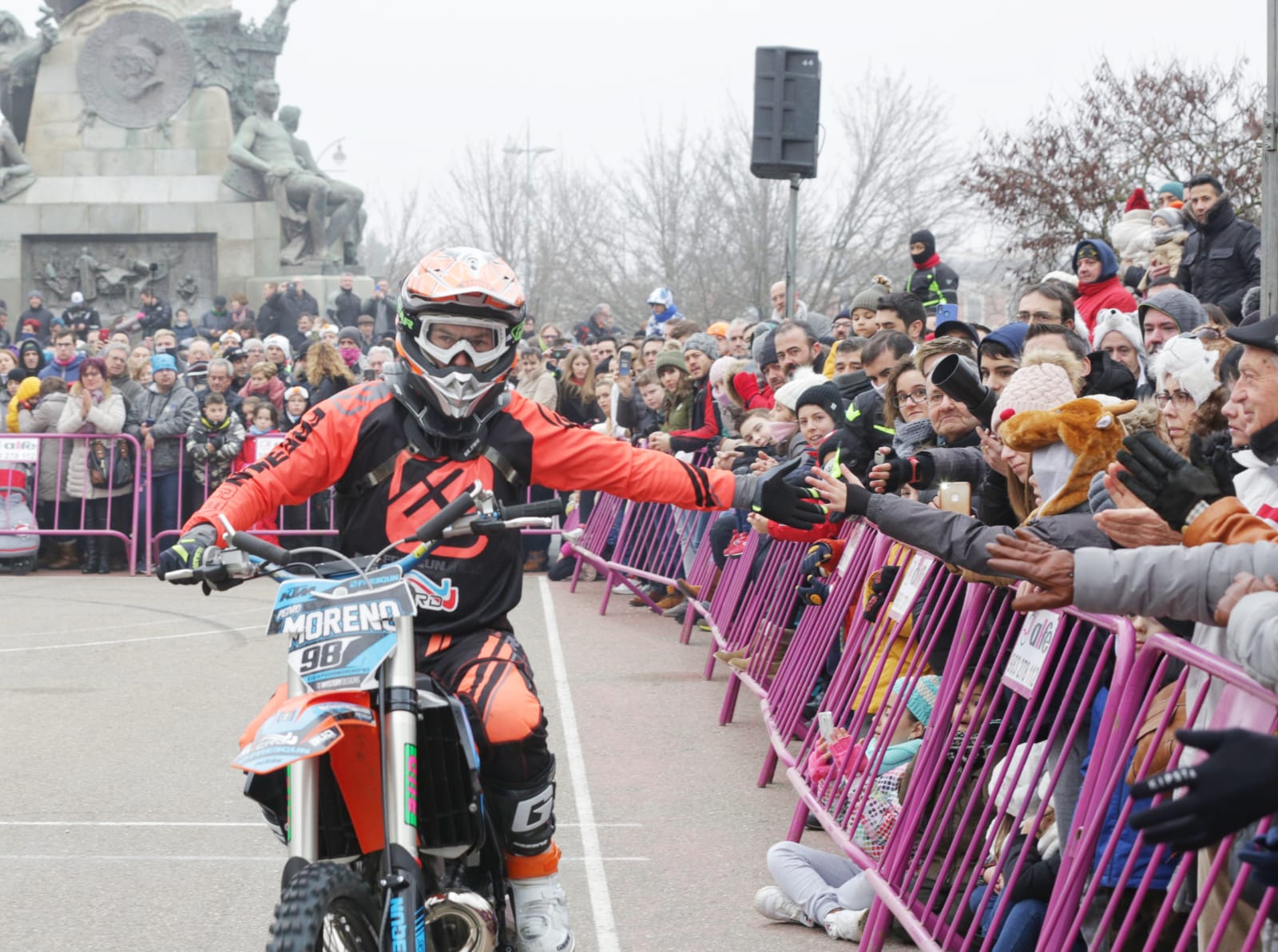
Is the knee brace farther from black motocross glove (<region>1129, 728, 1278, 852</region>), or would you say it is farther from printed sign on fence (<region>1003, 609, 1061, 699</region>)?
black motocross glove (<region>1129, 728, 1278, 852</region>)

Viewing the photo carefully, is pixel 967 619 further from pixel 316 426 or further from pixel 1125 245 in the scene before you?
pixel 1125 245

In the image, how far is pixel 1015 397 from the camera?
211 inches

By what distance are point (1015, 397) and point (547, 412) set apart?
4.93 feet

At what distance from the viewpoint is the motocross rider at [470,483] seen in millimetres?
4570

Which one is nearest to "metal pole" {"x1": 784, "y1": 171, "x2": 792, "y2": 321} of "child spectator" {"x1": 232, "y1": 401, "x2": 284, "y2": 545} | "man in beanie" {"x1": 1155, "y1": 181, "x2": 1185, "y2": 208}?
"man in beanie" {"x1": 1155, "y1": 181, "x2": 1185, "y2": 208}

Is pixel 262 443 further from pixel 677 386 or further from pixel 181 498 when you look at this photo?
pixel 677 386

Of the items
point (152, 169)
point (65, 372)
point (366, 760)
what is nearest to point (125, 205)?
point (152, 169)

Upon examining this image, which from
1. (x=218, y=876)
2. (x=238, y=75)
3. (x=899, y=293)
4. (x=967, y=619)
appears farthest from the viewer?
(x=238, y=75)

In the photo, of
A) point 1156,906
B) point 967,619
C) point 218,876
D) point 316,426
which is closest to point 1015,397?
point 967,619

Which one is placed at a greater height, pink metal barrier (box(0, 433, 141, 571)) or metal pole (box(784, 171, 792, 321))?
metal pole (box(784, 171, 792, 321))

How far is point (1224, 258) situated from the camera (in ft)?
34.7

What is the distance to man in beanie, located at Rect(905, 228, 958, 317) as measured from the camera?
11703 millimetres

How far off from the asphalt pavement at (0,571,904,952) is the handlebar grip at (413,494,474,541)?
5.98 feet

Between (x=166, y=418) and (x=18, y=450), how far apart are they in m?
1.43
